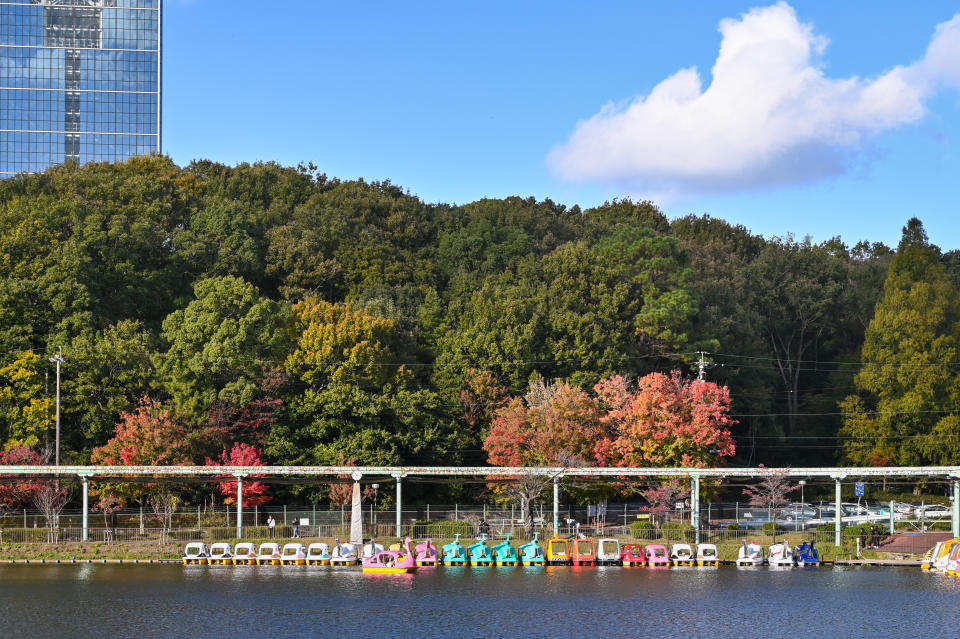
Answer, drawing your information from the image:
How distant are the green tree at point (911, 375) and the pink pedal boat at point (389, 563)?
43528 mm

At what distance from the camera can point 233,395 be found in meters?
74.4

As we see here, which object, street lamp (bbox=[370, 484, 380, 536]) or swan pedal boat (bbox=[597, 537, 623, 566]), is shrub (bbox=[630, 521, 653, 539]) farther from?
street lamp (bbox=[370, 484, 380, 536])

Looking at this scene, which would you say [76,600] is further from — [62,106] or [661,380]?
[62,106]

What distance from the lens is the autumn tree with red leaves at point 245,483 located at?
70.2 m

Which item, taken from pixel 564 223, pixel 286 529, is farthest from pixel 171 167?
pixel 286 529

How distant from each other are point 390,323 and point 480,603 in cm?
3864

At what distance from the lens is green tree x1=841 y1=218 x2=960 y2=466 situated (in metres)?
85.8

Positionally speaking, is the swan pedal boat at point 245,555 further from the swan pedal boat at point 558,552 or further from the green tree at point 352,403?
the swan pedal boat at point 558,552

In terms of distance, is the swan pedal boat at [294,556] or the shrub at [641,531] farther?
the shrub at [641,531]

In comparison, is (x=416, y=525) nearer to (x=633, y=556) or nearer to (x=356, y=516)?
(x=356, y=516)

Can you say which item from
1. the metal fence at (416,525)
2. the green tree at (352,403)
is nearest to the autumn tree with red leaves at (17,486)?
the metal fence at (416,525)

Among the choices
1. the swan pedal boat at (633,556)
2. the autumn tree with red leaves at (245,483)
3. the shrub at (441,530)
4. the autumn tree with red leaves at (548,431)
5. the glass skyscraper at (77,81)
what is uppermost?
the glass skyscraper at (77,81)

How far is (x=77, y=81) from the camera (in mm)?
144250

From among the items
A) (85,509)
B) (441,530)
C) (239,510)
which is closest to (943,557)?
(441,530)
